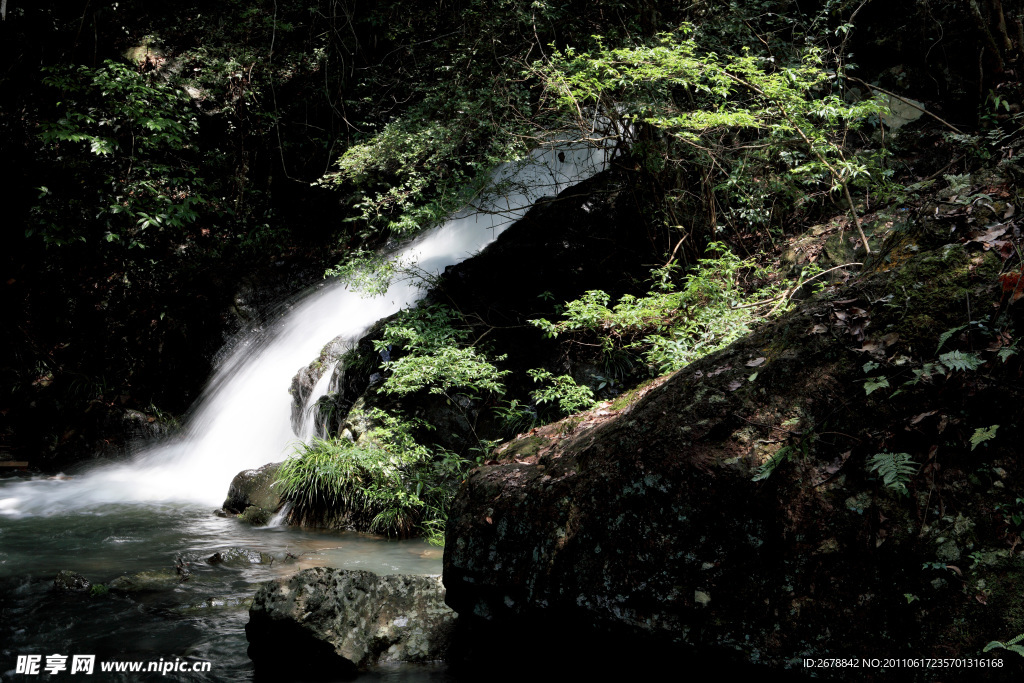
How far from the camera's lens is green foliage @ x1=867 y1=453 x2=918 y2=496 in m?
2.14

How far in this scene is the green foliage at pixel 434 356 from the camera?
7.05 meters

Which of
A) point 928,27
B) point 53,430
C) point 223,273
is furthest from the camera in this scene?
point 223,273

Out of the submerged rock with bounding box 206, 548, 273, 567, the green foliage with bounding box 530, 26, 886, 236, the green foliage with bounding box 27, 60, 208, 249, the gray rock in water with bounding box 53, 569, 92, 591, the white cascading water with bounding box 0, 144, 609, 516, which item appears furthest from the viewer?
the green foliage with bounding box 27, 60, 208, 249

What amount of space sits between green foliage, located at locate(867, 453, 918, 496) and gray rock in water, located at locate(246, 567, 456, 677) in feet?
7.97

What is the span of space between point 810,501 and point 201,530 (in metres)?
6.20

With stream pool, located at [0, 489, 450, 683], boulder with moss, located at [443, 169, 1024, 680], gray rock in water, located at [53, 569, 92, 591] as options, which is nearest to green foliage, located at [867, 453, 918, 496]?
boulder with moss, located at [443, 169, 1024, 680]

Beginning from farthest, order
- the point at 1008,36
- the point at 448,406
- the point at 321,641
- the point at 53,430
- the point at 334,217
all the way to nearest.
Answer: the point at 334,217 < the point at 53,430 < the point at 448,406 < the point at 1008,36 < the point at 321,641

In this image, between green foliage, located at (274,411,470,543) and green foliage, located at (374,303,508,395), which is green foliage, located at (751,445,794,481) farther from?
green foliage, located at (374,303,508,395)

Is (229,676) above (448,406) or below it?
below

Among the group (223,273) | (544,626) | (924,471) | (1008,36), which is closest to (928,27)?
(1008,36)

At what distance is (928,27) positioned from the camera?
882 cm

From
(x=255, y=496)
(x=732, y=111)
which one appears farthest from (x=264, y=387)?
(x=732, y=111)

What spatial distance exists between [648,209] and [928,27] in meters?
4.98

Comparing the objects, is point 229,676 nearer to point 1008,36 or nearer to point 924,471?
point 924,471
